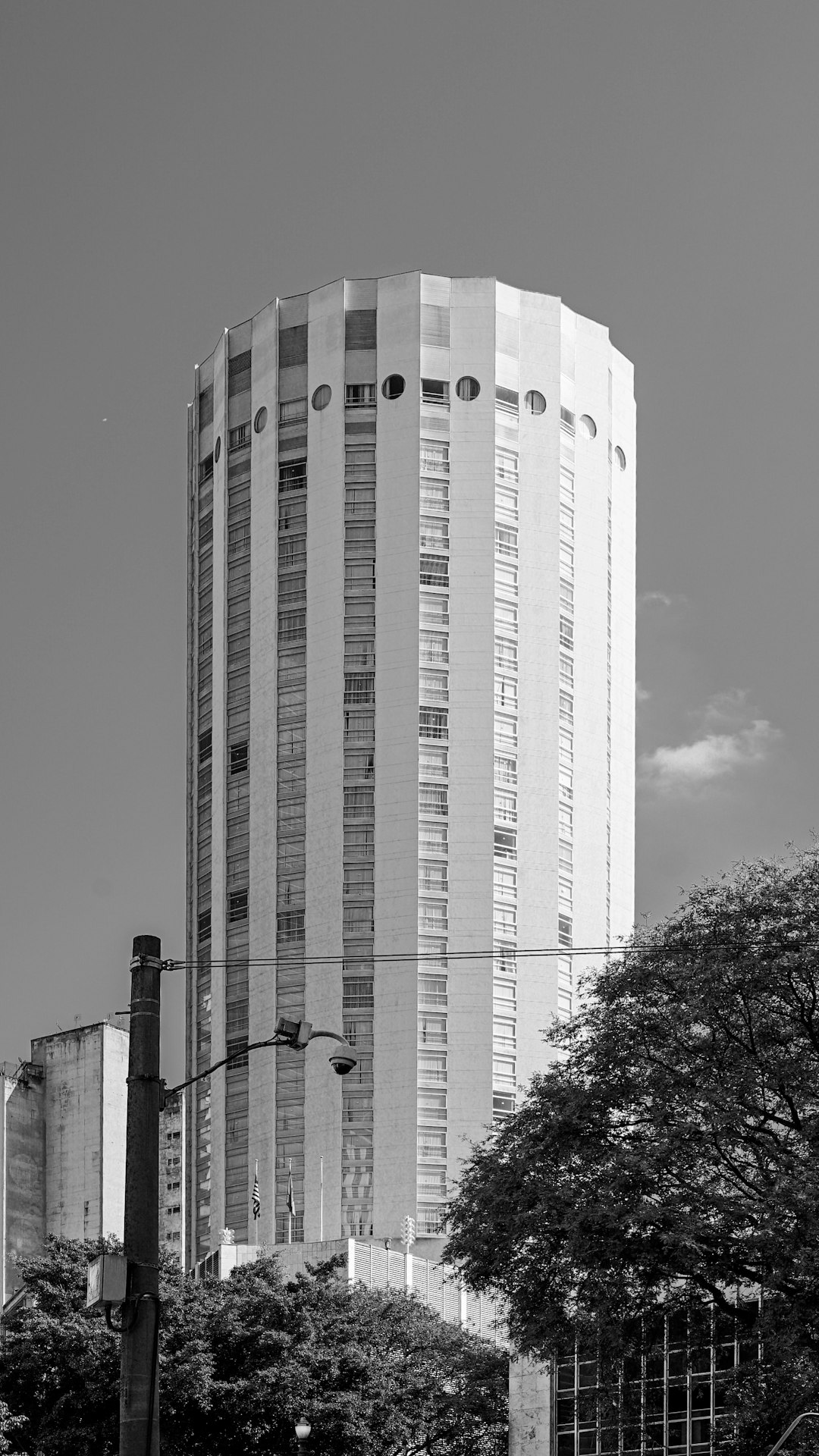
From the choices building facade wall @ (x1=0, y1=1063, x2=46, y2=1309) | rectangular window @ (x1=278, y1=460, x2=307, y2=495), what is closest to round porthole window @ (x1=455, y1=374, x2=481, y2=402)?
rectangular window @ (x1=278, y1=460, x2=307, y2=495)

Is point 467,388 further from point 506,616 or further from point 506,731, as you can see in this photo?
point 506,731

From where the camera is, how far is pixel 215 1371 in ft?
227

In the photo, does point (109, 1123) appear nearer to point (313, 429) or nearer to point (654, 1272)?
point (313, 429)

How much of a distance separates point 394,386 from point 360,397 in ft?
9.91

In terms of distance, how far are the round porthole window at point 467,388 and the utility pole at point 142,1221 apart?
550ft

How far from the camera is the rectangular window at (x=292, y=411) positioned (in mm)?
189500

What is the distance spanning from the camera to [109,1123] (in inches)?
6905

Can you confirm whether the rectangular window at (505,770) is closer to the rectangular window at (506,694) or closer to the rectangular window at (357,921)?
the rectangular window at (506,694)

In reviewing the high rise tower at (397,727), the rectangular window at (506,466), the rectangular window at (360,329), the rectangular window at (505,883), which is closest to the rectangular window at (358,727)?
the high rise tower at (397,727)

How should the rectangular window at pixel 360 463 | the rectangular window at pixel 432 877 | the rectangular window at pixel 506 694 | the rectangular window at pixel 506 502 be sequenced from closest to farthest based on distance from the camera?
the rectangular window at pixel 432 877 → the rectangular window at pixel 506 694 → the rectangular window at pixel 506 502 → the rectangular window at pixel 360 463

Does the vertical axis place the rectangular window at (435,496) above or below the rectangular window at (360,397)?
below

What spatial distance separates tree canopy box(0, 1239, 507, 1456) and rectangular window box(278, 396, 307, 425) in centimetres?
12218

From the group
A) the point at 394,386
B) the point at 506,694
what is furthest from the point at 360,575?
the point at 394,386

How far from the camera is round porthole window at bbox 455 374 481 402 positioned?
7357 inches
